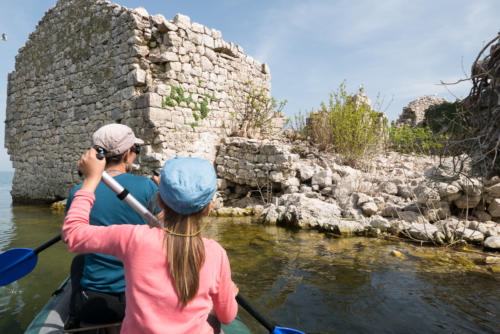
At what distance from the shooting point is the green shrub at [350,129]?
28.1ft

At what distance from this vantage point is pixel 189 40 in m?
7.59

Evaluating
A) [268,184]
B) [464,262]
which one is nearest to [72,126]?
[268,184]

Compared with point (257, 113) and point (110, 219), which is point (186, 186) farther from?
point (257, 113)

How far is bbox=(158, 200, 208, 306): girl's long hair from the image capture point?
1.16 metres

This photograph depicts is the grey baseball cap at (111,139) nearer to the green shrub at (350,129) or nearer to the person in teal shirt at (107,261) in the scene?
the person in teal shirt at (107,261)

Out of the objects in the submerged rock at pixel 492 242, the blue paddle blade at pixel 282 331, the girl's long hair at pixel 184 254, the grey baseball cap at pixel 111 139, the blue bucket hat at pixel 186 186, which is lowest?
the blue paddle blade at pixel 282 331

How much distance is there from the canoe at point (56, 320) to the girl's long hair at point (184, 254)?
3.07 feet

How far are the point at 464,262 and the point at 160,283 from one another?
4253mm

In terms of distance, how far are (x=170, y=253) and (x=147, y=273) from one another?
0.11 m

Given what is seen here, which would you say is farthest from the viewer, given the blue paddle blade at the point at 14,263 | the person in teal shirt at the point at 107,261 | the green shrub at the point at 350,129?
the green shrub at the point at 350,129

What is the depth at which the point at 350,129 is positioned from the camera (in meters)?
8.57

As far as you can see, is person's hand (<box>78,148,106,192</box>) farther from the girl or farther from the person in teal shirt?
the person in teal shirt

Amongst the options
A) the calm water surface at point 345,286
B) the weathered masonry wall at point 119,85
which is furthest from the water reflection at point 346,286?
the weathered masonry wall at point 119,85

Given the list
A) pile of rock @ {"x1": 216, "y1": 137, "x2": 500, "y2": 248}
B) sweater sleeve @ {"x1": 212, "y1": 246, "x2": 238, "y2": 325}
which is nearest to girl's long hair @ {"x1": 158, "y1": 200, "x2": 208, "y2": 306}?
sweater sleeve @ {"x1": 212, "y1": 246, "x2": 238, "y2": 325}
